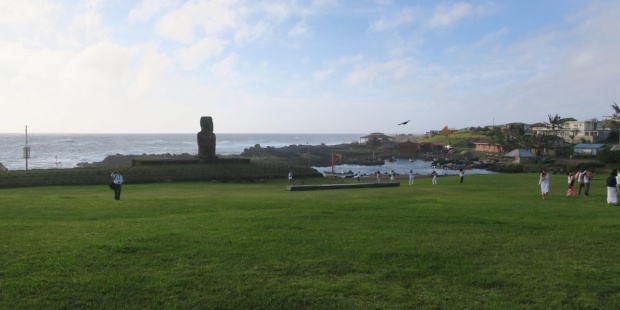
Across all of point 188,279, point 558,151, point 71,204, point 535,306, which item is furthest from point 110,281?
point 558,151

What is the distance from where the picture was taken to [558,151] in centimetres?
7981

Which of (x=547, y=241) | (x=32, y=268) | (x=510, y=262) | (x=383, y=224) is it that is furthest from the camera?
(x=383, y=224)

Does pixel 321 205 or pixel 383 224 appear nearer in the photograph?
pixel 383 224

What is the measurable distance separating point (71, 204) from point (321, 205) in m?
8.39

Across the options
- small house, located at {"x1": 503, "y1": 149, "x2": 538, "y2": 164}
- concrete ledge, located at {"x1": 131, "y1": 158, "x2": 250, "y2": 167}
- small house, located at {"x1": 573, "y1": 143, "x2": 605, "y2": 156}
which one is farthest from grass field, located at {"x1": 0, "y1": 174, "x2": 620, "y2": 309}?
small house, located at {"x1": 573, "y1": 143, "x2": 605, "y2": 156}

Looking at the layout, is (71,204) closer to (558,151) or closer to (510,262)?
(510,262)

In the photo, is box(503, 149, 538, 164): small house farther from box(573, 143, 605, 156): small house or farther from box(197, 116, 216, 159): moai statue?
box(197, 116, 216, 159): moai statue

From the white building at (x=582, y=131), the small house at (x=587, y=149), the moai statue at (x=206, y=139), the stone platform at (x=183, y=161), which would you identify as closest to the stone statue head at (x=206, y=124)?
the moai statue at (x=206, y=139)

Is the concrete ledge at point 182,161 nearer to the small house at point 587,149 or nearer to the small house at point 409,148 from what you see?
the small house at point 587,149

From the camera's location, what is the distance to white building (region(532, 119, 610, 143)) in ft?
288

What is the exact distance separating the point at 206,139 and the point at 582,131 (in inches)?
3279

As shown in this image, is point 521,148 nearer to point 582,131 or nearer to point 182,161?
point 582,131

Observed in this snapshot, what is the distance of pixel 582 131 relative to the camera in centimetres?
9462

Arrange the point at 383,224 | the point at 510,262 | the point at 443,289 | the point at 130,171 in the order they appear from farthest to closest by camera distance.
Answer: the point at 130,171 < the point at 383,224 < the point at 510,262 < the point at 443,289
